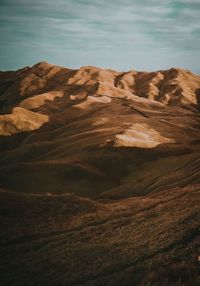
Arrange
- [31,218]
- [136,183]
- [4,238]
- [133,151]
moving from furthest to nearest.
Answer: [133,151] < [136,183] < [31,218] < [4,238]

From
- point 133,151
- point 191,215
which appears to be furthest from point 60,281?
point 133,151

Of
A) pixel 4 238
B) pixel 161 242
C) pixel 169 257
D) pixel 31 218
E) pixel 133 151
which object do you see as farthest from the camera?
pixel 133 151

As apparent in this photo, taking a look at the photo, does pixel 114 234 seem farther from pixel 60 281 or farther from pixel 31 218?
pixel 31 218

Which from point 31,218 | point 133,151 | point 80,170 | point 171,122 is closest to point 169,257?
point 31,218

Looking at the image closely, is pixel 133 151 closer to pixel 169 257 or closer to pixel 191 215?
pixel 191 215

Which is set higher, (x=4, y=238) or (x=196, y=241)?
(x=196, y=241)

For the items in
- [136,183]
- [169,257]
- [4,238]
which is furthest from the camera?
[136,183]

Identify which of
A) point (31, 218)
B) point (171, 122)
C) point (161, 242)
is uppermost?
point (161, 242)

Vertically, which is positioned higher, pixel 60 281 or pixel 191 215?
pixel 191 215

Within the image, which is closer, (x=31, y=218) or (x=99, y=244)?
(x=99, y=244)
